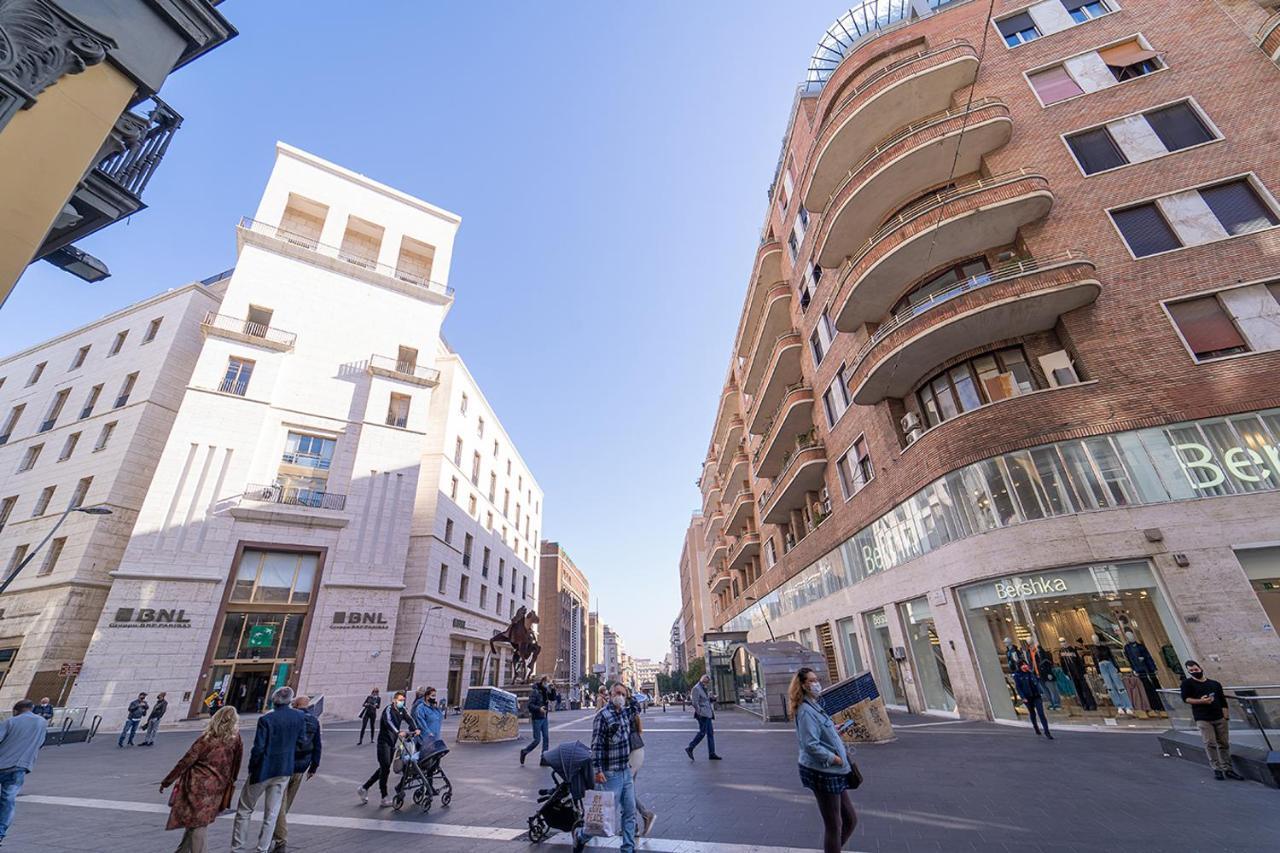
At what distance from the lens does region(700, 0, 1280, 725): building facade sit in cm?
1137

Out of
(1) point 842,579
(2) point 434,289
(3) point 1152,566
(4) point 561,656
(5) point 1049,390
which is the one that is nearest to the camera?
(3) point 1152,566

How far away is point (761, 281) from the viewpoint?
97.7 feet

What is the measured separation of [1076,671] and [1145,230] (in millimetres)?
11778

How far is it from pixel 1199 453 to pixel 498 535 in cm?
4040

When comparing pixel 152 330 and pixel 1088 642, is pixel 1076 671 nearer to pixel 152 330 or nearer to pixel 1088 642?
pixel 1088 642

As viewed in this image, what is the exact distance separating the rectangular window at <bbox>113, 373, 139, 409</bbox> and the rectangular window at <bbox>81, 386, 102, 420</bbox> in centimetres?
207

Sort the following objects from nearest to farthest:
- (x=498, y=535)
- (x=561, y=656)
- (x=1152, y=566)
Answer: (x=1152, y=566) → (x=498, y=535) → (x=561, y=656)

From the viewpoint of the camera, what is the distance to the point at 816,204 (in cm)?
2155

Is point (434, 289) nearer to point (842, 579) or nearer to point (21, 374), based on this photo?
point (21, 374)

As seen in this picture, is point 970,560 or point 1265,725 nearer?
point 1265,725

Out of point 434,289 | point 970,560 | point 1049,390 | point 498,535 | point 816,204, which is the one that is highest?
point 434,289

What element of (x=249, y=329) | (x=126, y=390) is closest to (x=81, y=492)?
(x=126, y=390)

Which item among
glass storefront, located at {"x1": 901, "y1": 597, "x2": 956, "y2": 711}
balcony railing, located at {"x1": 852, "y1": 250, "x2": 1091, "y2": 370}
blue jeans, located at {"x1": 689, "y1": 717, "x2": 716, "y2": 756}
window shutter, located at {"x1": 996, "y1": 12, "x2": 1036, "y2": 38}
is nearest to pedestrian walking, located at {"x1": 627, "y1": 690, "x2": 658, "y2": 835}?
blue jeans, located at {"x1": 689, "y1": 717, "x2": 716, "y2": 756}

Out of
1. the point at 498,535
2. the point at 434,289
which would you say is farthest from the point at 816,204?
the point at 498,535
